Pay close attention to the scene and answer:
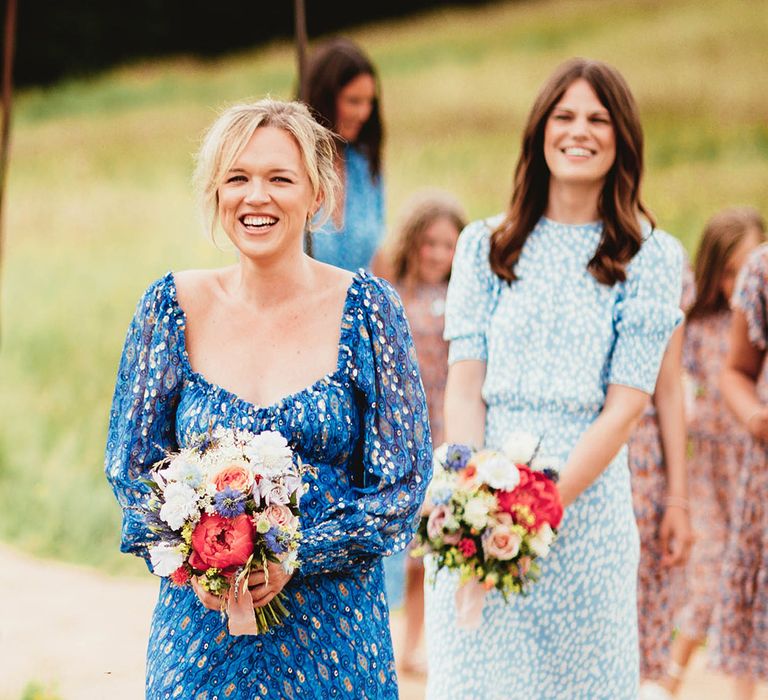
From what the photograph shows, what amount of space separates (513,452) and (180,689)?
1.27 meters

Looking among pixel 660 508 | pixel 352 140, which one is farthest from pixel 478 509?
pixel 352 140

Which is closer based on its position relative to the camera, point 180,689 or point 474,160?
point 180,689

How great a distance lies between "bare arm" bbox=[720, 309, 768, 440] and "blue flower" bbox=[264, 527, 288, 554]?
2.92 m

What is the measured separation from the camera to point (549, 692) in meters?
4.18

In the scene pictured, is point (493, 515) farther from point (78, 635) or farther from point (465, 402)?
point (78, 635)

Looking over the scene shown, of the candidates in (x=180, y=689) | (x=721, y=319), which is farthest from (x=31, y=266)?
(x=180, y=689)

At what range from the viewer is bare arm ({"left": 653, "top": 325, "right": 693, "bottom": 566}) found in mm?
4602

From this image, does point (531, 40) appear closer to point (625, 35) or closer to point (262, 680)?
point (625, 35)

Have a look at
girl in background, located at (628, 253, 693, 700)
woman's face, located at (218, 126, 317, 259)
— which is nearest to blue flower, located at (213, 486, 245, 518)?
woman's face, located at (218, 126, 317, 259)

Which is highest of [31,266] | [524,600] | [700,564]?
[31,266]

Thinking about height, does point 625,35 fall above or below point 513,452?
above

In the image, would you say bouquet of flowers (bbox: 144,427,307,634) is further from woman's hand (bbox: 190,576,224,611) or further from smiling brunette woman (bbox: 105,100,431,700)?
smiling brunette woman (bbox: 105,100,431,700)

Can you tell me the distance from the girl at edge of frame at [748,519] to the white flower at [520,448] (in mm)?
1685

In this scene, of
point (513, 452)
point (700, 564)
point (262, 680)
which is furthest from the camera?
point (700, 564)
